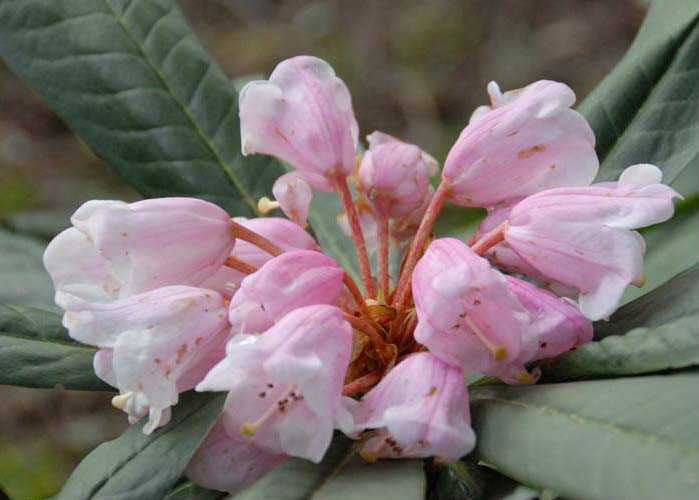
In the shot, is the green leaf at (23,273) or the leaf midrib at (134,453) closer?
the leaf midrib at (134,453)

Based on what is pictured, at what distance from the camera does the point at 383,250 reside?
0.94 meters

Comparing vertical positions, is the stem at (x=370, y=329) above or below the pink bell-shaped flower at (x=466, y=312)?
below

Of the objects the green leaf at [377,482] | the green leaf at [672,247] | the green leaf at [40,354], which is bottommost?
the green leaf at [672,247]

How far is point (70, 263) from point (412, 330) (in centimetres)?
31

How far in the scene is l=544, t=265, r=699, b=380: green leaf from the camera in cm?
70

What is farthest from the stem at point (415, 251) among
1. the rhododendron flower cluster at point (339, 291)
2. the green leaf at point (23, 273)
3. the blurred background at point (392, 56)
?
the blurred background at point (392, 56)

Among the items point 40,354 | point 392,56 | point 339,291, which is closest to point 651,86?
point 339,291

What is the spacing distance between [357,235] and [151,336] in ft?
0.80

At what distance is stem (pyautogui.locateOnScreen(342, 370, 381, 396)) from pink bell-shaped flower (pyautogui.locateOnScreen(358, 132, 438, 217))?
223 millimetres

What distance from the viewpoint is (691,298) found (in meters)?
0.79

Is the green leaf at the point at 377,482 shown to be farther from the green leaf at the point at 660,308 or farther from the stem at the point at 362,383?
the green leaf at the point at 660,308

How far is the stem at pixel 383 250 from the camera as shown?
90 centimetres

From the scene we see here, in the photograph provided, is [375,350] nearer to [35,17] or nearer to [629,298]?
[629,298]

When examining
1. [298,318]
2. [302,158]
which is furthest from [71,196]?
[298,318]
